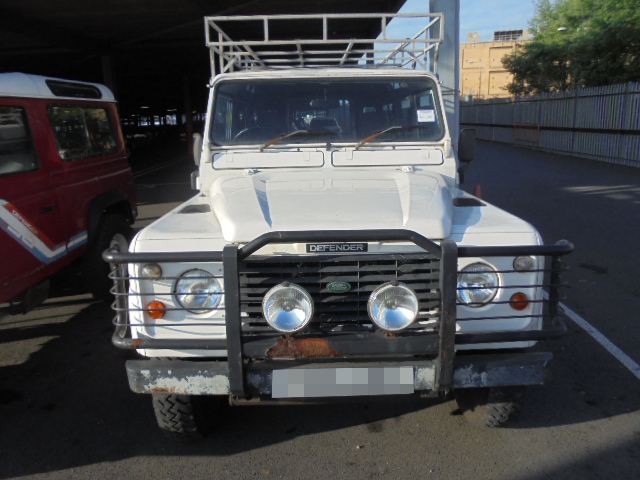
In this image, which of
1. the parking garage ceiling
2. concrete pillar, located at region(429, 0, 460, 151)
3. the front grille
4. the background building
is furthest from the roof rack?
the background building

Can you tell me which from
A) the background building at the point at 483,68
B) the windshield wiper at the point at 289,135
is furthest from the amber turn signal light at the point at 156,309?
the background building at the point at 483,68

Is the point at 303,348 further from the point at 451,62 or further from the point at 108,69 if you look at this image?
the point at 108,69

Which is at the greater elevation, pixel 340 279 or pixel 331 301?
pixel 340 279

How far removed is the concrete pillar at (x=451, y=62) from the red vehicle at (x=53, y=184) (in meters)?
3.43

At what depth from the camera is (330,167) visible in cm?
403

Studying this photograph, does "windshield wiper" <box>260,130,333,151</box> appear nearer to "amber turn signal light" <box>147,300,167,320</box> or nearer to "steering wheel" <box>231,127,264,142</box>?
"steering wheel" <box>231,127,264,142</box>

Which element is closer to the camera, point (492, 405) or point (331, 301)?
point (331, 301)

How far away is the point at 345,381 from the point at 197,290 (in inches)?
34.0

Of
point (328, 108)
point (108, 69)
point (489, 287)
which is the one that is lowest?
point (489, 287)

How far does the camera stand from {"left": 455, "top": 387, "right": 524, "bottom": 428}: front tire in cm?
326

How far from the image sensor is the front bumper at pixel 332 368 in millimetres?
2760

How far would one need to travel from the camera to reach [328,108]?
429 centimetres

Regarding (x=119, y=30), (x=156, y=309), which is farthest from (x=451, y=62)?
(x=119, y=30)

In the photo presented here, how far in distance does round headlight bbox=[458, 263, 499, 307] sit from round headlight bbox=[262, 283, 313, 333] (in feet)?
2.65
